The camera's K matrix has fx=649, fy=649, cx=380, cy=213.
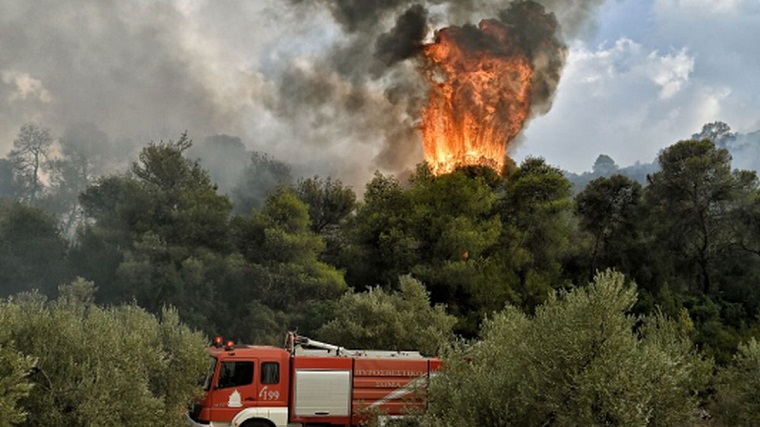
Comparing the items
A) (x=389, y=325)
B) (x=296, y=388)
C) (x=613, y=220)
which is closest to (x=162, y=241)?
(x=389, y=325)

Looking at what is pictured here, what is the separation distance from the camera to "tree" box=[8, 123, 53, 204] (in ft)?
454

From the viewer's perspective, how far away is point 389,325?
4075cm

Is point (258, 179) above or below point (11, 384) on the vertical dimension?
above

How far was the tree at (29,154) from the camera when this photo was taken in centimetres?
13850

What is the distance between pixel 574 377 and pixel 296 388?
1443 cm

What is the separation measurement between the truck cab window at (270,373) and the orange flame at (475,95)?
8103cm

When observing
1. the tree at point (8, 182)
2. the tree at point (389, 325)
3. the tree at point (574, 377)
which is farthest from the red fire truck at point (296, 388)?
the tree at point (8, 182)

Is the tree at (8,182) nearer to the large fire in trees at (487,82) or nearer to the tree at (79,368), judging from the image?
the large fire in trees at (487,82)

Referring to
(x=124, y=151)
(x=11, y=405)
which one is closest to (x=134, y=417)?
(x=11, y=405)

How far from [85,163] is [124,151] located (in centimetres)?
852

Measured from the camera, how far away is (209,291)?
61500 mm

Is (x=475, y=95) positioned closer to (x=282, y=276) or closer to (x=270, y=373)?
(x=282, y=276)

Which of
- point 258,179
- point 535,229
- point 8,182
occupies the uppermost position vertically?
point 8,182

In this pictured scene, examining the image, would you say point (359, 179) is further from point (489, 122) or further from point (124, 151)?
point (124, 151)
